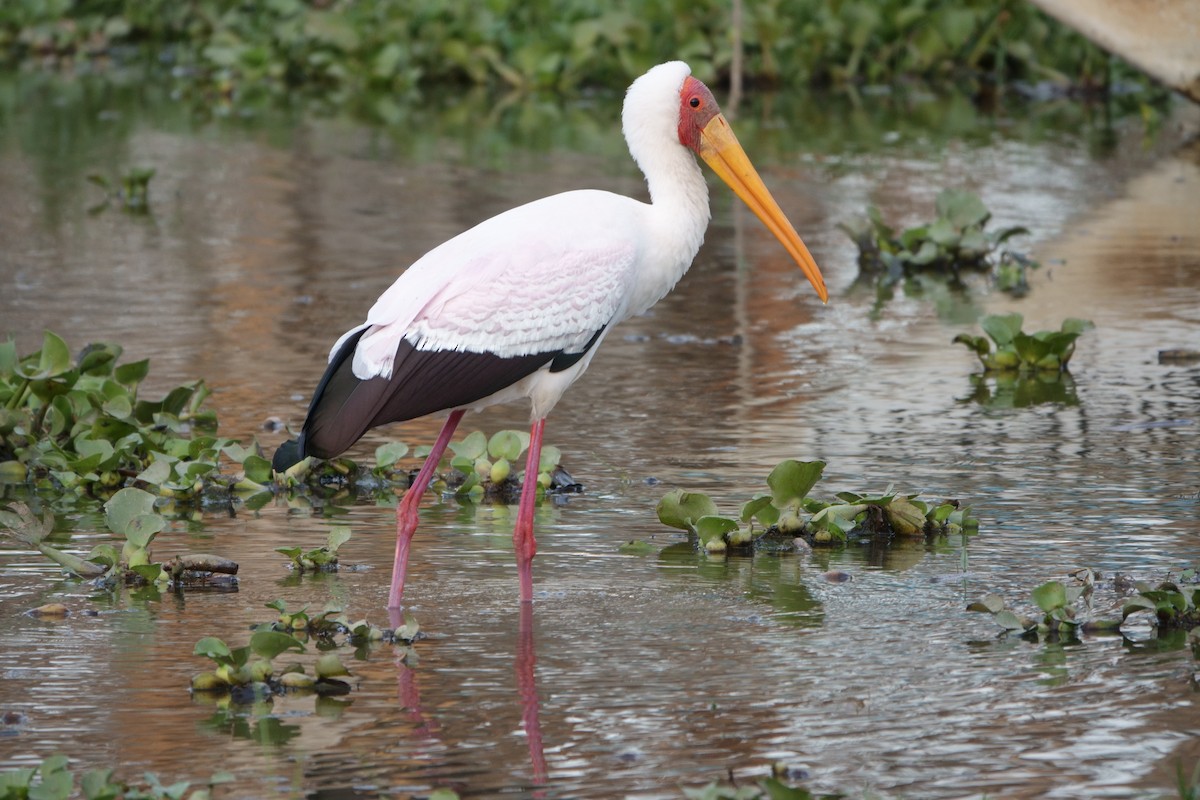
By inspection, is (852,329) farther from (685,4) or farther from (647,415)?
(685,4)

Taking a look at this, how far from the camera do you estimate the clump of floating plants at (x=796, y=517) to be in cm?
602

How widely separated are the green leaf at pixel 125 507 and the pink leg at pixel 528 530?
1.03 m

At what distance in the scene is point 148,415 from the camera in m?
7.34

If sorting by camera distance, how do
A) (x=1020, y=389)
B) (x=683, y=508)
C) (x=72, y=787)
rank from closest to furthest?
(x=72, y=787) < (x=683, y=508) < (x=1020, y=389)

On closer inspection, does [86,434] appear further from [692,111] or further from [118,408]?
[692,111]

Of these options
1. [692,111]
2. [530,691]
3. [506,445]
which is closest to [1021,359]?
[506,445]

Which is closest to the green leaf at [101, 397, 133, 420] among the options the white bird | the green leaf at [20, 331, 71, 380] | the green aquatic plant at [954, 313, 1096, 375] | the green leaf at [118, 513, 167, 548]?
the green leaf at [20, 331, 71, 380]

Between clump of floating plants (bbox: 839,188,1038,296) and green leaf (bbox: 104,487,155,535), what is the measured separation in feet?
18.4

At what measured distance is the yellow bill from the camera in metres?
6.16

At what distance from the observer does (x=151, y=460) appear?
688 cm

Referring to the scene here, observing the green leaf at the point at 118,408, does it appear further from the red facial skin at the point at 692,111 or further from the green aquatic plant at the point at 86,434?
the red facial skin at the point at 692,111

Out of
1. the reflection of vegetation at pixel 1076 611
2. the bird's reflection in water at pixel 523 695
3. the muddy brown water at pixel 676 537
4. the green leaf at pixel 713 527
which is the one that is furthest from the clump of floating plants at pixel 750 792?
the green leaf at pixel 713 527

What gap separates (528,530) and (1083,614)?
4.80ft

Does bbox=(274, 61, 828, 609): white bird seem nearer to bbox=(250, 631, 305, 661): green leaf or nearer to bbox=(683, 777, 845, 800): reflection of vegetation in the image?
bbox=(250, 631, 305, 661): green leaf
